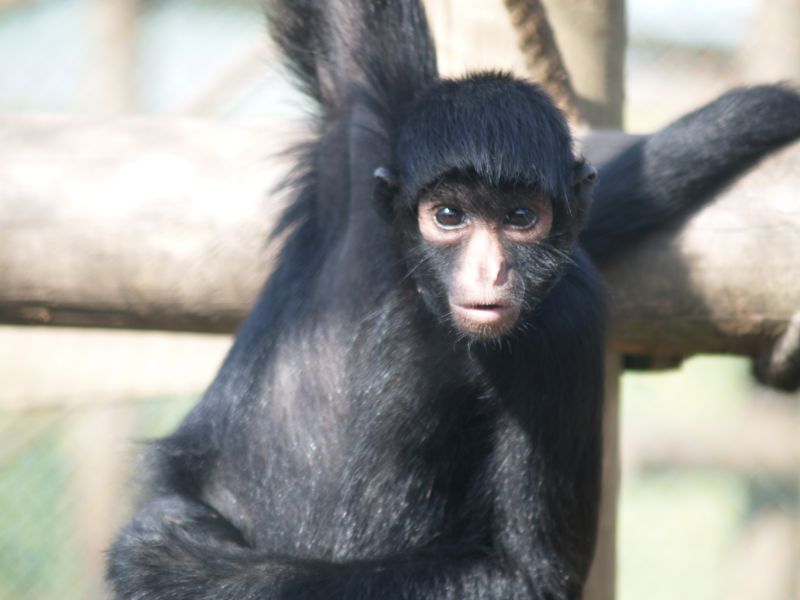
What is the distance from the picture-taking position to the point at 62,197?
5.95 meters

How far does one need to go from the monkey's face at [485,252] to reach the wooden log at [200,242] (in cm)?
107

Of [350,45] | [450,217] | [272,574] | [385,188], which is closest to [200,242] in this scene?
[350,45]

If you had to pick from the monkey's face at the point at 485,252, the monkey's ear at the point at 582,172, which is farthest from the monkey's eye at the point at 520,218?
the monkey's ear at the point at 582,172

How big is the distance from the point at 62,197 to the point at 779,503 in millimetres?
8146

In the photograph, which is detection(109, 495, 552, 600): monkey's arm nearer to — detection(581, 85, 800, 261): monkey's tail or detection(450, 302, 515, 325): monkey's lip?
detection(450, 302, 515, 325): monkey's lip

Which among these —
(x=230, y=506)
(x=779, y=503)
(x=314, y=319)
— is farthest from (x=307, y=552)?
Answer: (x=779, y=503)

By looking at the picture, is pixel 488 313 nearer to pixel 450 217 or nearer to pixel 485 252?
pixel 485 252

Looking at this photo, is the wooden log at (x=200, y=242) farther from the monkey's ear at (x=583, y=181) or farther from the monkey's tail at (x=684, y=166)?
the monkey's ear at (x=583, y=181)

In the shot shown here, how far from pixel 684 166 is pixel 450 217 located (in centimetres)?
150

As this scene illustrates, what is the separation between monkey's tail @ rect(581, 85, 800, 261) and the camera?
17.5 ft

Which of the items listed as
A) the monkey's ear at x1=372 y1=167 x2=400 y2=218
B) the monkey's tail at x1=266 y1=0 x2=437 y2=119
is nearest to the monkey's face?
the monkey's ear at x1=372 y1=167 x2=400 y2=218

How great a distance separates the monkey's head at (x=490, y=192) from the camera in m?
4.24

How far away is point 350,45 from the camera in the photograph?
5.11 meters

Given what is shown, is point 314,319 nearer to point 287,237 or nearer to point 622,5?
A: point 287,237
